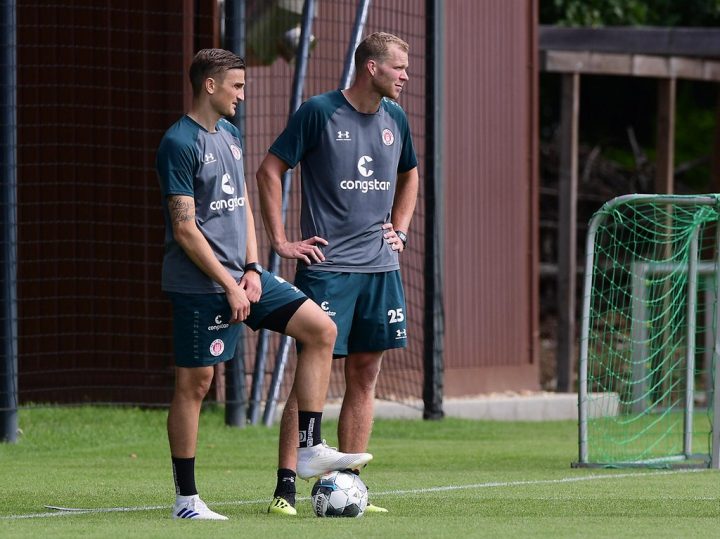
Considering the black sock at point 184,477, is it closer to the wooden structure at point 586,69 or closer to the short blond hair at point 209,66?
the short blond hair at point 209,66

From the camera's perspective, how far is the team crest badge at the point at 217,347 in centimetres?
641

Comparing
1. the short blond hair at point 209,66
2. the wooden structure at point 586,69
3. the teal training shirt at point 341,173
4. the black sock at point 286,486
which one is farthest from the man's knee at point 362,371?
the wooden structure at point 586,69

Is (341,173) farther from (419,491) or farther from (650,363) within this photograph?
(650,363)

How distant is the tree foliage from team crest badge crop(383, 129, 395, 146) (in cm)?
1511

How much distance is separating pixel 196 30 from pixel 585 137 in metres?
12.7

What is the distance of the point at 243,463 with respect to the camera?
944 centimetres

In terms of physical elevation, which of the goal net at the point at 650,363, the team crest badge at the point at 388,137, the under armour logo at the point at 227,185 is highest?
the team crest badge at the point at 388,137

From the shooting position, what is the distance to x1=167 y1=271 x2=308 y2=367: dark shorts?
6398 mm

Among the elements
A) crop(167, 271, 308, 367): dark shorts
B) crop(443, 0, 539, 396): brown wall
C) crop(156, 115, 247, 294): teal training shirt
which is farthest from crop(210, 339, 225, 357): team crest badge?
crop(443, 0, 539, 396): brown wall

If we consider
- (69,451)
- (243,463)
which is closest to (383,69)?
(243,463)

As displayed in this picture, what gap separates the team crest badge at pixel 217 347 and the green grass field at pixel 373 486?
677mm

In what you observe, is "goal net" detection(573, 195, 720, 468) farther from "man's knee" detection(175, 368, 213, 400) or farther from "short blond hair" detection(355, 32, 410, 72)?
"man's knee" detection(175, 368, 213, 400)

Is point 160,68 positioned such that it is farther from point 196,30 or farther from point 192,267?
point 192,267

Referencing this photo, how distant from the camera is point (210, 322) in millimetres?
6418
